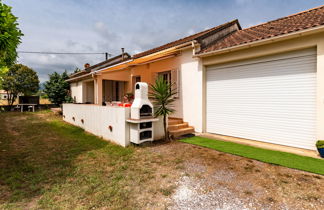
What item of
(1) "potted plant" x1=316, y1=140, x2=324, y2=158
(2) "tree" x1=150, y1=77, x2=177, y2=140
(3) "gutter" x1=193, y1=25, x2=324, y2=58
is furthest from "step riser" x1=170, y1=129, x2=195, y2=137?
(1) "potted plant" x1=316, y1=140, x2=324, y2=158

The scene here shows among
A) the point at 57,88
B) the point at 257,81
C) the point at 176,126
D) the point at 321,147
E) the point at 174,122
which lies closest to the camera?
the point at 321,147

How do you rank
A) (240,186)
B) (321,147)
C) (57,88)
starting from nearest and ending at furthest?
(240,186)
(321,147)
(57,88)

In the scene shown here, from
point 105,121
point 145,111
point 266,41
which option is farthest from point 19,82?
point 266,41

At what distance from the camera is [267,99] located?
26.8 feet

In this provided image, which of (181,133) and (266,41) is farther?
(181,133)

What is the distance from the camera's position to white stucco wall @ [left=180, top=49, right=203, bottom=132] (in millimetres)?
10453

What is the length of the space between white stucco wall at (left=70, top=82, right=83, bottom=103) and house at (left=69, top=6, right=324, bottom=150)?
10.8 metres

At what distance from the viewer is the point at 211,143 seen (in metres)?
8.34

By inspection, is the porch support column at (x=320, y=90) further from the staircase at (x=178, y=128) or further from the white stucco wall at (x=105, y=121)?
the white stucco wall at (x=105, y=121)

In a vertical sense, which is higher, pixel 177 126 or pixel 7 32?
pixel 7 32

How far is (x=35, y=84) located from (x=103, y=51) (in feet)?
50.8

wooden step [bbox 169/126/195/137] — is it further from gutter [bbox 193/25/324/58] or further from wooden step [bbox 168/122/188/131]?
gutter [bbox 193/25/324/58]

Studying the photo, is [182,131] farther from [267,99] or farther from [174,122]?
[267,99]

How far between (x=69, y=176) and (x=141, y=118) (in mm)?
3761
